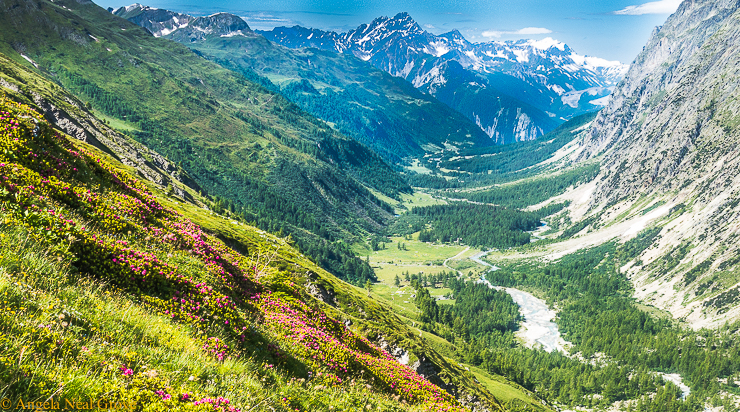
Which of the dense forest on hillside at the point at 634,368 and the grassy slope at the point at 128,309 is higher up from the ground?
the dense forest on hillside at the point at 634,368

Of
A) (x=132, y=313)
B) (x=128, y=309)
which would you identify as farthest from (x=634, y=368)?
(x=128, y=309)

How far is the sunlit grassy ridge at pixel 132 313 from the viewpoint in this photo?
8055 millimetres

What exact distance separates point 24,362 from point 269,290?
1906 centimetres

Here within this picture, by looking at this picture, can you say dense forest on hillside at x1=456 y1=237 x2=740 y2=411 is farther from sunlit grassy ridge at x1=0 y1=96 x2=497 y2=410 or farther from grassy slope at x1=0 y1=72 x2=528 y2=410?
grassy slope at x1=0 y1=72 x2=528 y2=410

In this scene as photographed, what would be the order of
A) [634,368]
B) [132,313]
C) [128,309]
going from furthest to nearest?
[634,368], [132,313], [128,309]

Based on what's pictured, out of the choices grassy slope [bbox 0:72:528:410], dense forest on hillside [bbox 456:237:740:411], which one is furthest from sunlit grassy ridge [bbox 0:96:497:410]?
dense forest on hillside [bbox 456:237:740:411]

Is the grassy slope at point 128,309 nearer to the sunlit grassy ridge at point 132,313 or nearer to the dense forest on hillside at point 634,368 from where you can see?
the sunlit grassy ridge at point 132,313

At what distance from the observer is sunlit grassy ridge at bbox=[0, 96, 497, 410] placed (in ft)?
26.4

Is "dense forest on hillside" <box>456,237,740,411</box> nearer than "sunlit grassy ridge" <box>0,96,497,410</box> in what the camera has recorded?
No

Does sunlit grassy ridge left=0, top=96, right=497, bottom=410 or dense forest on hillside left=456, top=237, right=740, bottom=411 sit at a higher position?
dense forest on hillside left=456, top=237, right=740, bottom=411

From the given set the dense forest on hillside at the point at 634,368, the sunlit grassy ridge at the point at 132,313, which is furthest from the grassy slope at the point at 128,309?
the dense forest on hillside at the point at 634,368

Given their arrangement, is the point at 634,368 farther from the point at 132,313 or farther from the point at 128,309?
the point at 128,309

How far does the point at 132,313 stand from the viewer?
1180 cm

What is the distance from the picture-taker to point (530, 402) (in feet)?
403
